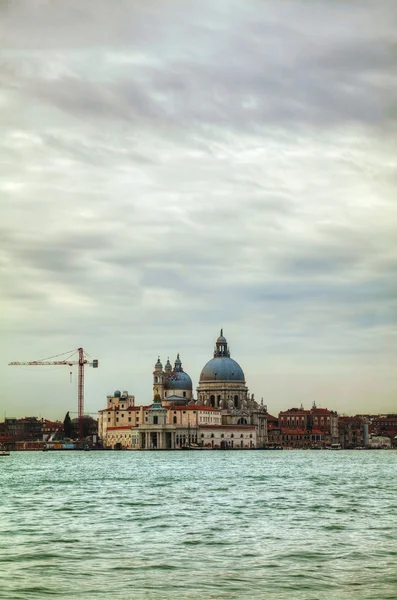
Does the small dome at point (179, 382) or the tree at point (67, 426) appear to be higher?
the small dome at point (179, 382)

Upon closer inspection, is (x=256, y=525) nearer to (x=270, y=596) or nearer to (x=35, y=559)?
(x=35, y=559)

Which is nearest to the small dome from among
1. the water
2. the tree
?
the tree

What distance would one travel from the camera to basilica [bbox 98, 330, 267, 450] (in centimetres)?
16038

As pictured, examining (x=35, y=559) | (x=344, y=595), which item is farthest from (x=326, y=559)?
(x=35, y=559)

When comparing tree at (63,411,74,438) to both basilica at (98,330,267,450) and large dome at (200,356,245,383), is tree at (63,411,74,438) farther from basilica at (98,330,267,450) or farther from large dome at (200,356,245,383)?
large dome at (200,356,245,383)

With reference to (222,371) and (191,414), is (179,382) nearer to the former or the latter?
(222,371)

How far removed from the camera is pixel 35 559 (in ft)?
66.5

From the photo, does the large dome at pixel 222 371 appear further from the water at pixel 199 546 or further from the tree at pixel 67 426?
the water at pixel 199 546

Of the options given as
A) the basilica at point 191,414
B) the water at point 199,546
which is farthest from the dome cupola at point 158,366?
the water at point 199,546

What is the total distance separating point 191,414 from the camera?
538 feet

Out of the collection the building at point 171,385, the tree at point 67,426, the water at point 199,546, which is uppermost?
the building at point 171,385

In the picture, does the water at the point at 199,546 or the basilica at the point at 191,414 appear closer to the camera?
the water at the point at 199,546

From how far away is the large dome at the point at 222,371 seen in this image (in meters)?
178

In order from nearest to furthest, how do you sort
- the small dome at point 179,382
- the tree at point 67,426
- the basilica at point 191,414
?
the basilica at point 191,414 < the tree at point 67,426 < the small dome at point 179,382
